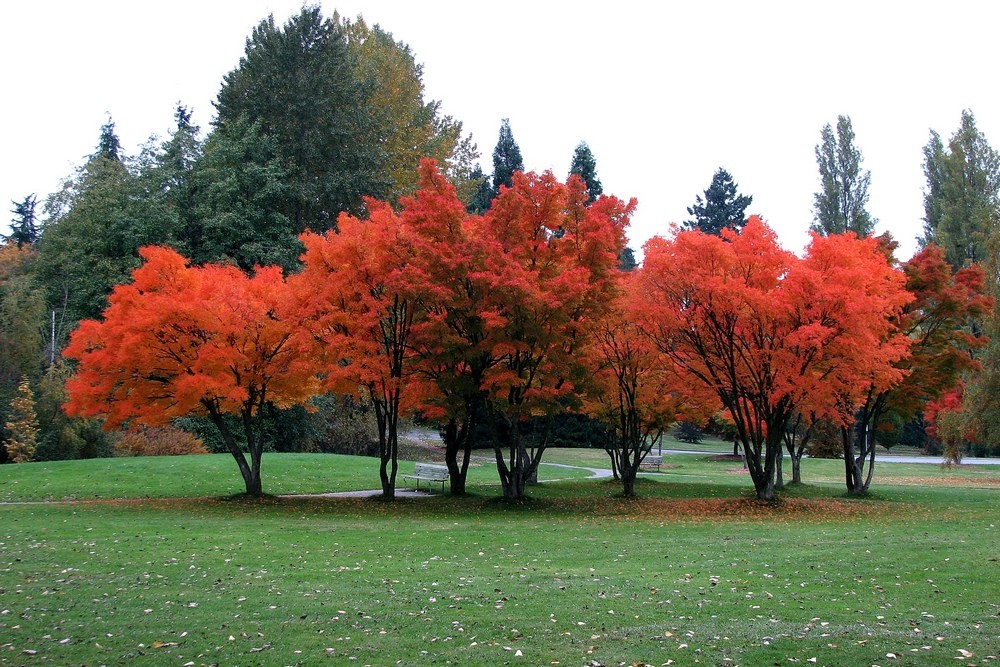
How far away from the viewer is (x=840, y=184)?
56906 mm

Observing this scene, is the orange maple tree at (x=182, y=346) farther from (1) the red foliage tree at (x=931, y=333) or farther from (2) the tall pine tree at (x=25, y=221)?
(2) the tall pine tree at (x=25, y=221)

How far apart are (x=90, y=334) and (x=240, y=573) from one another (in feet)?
44.9

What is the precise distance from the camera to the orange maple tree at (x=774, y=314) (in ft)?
70.4

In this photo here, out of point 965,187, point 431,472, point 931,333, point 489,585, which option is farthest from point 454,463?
point 965,187

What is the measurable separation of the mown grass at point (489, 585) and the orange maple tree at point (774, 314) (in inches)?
145

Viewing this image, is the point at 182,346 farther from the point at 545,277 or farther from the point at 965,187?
the point at 965,187

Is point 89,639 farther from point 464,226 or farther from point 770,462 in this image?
point 770,462

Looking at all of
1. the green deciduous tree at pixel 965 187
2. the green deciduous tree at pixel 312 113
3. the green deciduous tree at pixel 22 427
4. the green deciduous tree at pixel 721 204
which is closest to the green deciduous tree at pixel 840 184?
the green deciduous tree at pixel 965 187

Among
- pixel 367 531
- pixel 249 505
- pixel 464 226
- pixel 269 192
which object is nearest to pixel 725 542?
pixel 367 531

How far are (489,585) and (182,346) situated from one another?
1505cm

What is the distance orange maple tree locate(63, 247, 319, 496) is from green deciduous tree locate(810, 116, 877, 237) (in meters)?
44.4

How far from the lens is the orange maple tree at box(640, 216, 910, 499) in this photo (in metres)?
21.5

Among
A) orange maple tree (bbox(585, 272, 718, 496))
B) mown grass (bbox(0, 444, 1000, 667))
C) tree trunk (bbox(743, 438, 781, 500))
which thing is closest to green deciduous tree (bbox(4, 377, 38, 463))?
mown grass (bbox(0, 444, 1000, 667))

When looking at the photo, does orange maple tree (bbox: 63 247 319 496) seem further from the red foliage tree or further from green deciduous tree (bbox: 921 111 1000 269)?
green deciduous tree (bbox: 921 111 1000 269)
